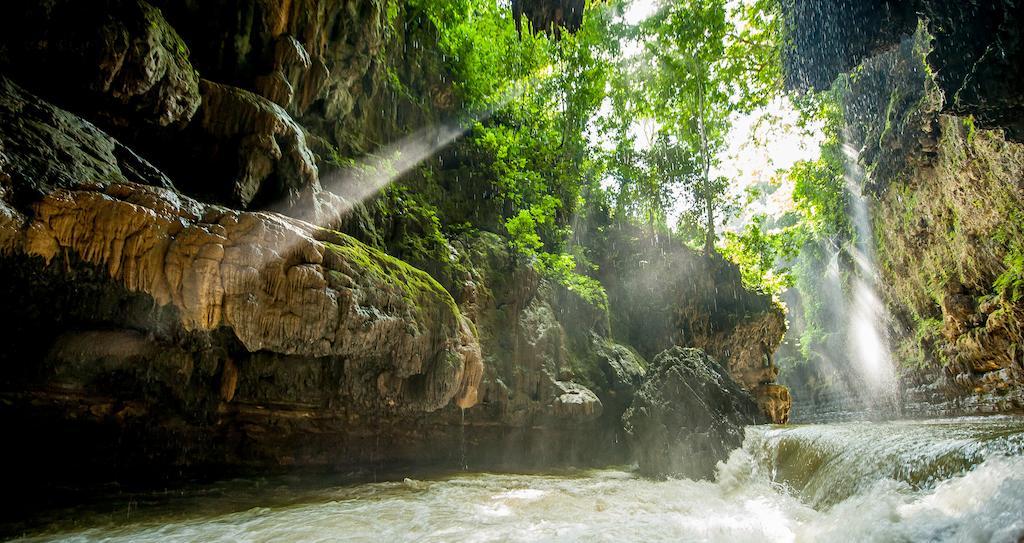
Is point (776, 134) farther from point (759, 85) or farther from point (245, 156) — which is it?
point (245, 156)

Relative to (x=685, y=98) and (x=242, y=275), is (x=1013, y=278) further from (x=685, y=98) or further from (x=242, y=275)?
(x=242, y=275)

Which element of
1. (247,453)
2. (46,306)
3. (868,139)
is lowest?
(247,453)

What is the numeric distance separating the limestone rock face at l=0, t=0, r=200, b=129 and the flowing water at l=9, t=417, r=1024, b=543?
478 cm

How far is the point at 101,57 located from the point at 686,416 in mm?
10940

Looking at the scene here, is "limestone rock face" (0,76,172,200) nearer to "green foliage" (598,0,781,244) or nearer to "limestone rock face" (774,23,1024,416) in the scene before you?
"limestone rock face" (774,23,1024,416)

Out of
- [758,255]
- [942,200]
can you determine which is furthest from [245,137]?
[942,200]

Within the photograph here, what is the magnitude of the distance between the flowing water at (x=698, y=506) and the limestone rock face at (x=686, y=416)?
130 centimetres

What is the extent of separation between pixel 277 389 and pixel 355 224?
10.6 feet

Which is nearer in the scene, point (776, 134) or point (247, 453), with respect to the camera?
point (247, 453)

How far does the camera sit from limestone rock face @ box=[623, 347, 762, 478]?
28.9 ft

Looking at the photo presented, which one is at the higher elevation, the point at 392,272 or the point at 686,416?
the point at 392,272

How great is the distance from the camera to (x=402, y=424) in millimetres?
8992

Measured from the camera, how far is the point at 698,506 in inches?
234

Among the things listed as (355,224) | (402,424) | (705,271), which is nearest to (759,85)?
(705,271)
